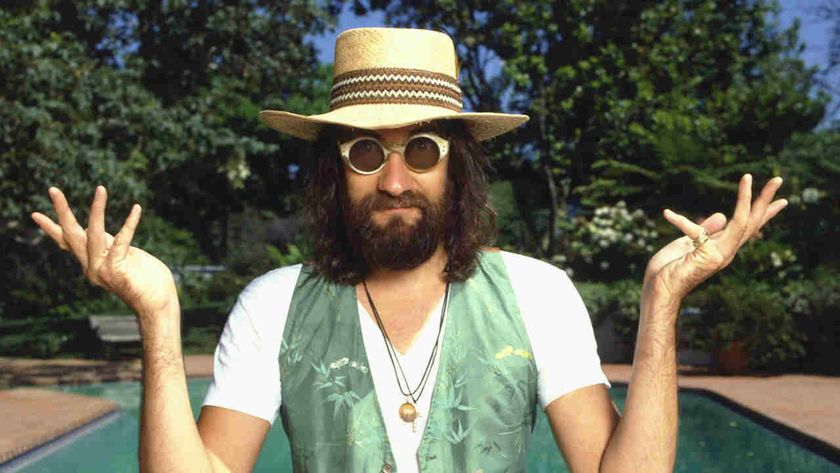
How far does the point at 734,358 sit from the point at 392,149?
1250 cm

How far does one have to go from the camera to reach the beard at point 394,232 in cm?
230

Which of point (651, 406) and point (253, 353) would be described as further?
point (253, 353)

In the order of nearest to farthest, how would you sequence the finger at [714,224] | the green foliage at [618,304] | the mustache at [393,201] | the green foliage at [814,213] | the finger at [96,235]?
the finger at [96,235], the finger at [714,224], the mustache at [393,201], the green foliage at [618,304], the green foliage at [814,213]

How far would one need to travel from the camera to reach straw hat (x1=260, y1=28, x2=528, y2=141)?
2326mm

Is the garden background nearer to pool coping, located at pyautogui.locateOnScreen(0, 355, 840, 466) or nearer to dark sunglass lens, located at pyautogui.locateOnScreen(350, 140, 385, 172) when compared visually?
pool coping, located at pyautogui.locateOnScreen(0, 355, 840, 466)

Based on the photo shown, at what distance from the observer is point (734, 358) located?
14062mm

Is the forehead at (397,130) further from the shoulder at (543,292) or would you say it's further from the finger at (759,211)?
the finger at (759,211)

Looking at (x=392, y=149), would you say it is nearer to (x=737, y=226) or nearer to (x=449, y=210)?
(x=449, y=210)

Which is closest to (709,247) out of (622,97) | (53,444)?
(53,444)

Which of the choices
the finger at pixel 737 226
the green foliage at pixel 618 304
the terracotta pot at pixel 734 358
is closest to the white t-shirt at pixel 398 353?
the finger at pixel 737 226

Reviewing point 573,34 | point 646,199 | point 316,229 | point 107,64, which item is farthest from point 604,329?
point 316,229

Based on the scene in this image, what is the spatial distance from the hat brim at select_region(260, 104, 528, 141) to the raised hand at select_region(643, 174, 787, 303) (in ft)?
1.69

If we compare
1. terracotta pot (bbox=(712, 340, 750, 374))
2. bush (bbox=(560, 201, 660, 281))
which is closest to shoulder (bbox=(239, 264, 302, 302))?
terracotta pot (bbox=(712, 340, 750, 374))

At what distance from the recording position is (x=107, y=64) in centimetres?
1266
